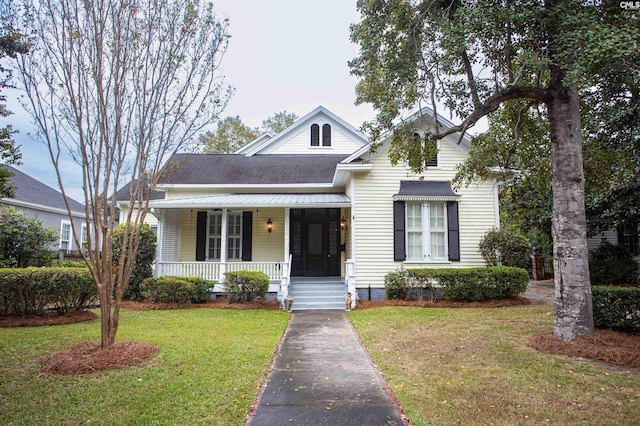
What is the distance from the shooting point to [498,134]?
30.6 feet

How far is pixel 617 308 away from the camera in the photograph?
6750 mm

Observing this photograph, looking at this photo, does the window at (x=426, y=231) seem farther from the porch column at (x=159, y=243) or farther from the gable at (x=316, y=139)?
the porch column at (x=159, y=243)

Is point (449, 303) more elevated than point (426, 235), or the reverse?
point (426, 235)

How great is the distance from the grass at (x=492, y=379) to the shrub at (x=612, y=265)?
881cm

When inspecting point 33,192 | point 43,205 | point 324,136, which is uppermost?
point 324,136

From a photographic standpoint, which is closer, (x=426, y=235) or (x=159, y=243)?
(x=426, y=235)

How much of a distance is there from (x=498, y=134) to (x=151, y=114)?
783cm

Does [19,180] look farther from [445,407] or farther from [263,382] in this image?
[445,407]

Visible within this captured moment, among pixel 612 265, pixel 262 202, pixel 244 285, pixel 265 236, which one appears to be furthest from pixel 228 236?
pixel 612 265

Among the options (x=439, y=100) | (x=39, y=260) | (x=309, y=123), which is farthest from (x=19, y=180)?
(x=439, y=100)

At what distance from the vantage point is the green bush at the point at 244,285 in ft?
35.6

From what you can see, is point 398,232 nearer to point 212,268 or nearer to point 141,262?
point 212,268

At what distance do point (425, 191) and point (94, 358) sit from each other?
9434 mm

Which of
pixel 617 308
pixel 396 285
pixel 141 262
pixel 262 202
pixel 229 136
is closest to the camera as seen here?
pixel 617 308
